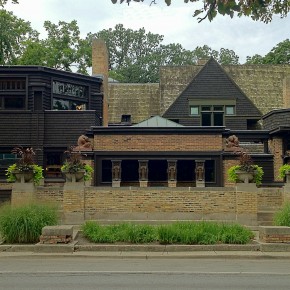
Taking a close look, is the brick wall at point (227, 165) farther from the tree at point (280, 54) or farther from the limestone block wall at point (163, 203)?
the tree at point (280, 54)

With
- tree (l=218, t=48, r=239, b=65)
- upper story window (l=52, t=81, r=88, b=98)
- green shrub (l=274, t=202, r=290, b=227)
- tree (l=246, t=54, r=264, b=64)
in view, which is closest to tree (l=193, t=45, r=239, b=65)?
tree (l=218, t=48, r=239, b=65)

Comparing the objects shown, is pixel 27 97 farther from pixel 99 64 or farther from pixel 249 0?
pixel 249 0

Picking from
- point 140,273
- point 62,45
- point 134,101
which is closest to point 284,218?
point 140,273

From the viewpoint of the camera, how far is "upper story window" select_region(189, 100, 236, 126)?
1449 inches

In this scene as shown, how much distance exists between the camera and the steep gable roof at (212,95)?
36844 millimetres

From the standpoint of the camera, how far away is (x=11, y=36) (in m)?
37.8

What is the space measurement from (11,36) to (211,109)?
1557cm

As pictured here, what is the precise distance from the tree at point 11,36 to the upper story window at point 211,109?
45.9 ft

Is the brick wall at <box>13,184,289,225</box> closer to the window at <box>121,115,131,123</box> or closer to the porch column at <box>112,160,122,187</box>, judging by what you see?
the porch column at <box>112,160,122,187</box>

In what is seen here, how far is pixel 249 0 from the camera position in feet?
16.6

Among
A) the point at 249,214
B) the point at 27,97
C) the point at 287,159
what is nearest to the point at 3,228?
the point at 249,214

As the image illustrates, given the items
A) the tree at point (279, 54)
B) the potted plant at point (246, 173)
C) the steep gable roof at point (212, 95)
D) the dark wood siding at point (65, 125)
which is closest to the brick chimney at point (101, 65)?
the steep gable roof at point (212, 95)

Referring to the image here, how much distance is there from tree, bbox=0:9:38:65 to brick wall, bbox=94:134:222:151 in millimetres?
15639

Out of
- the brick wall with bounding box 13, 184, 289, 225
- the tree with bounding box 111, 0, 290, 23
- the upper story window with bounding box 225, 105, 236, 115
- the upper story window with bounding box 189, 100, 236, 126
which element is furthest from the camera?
the upper story window with bounding box 225, 105, 236, 115
